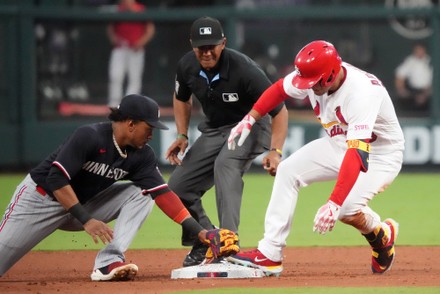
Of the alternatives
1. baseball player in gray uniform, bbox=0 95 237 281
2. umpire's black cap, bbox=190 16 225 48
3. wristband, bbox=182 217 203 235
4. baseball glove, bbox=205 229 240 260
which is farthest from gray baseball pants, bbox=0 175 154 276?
umpire's black cap, bbox=190 16 225 48

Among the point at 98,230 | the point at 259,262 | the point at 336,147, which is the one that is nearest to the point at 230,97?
the point at 336,147

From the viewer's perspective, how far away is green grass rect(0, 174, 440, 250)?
29.0 feet

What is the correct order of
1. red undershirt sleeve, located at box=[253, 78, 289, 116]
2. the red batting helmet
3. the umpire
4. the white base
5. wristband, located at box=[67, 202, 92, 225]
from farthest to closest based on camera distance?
the umpire → red undershirt sleeve, located at box=[253, 78, 289, 116] → the white base → the red batting helmet → wristband, located at box=[67, 202, 92, 225]

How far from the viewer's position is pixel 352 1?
1519 cm

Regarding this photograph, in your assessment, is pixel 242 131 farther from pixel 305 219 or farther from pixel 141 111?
pixel 305 219

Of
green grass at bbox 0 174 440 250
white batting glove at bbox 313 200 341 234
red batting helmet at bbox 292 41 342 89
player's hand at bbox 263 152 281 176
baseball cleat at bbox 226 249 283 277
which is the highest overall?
red batting helmet at bbox 292 41 342 89

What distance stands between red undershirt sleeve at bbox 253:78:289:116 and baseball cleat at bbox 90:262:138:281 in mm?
1341

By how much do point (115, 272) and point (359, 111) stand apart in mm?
1838

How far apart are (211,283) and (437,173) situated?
27.4ft

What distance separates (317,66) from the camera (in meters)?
6.38

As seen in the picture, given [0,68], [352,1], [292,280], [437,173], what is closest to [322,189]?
[437,173]

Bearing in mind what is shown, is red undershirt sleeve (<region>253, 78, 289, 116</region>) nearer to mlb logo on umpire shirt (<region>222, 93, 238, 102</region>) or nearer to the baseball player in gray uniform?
mlb logo on umpire shirt (<region>222, 93, 238, 102</region>)

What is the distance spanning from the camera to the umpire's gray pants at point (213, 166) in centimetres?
716

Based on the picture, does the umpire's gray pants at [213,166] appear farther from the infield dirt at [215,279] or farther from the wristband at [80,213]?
the wristband at [80,213]
